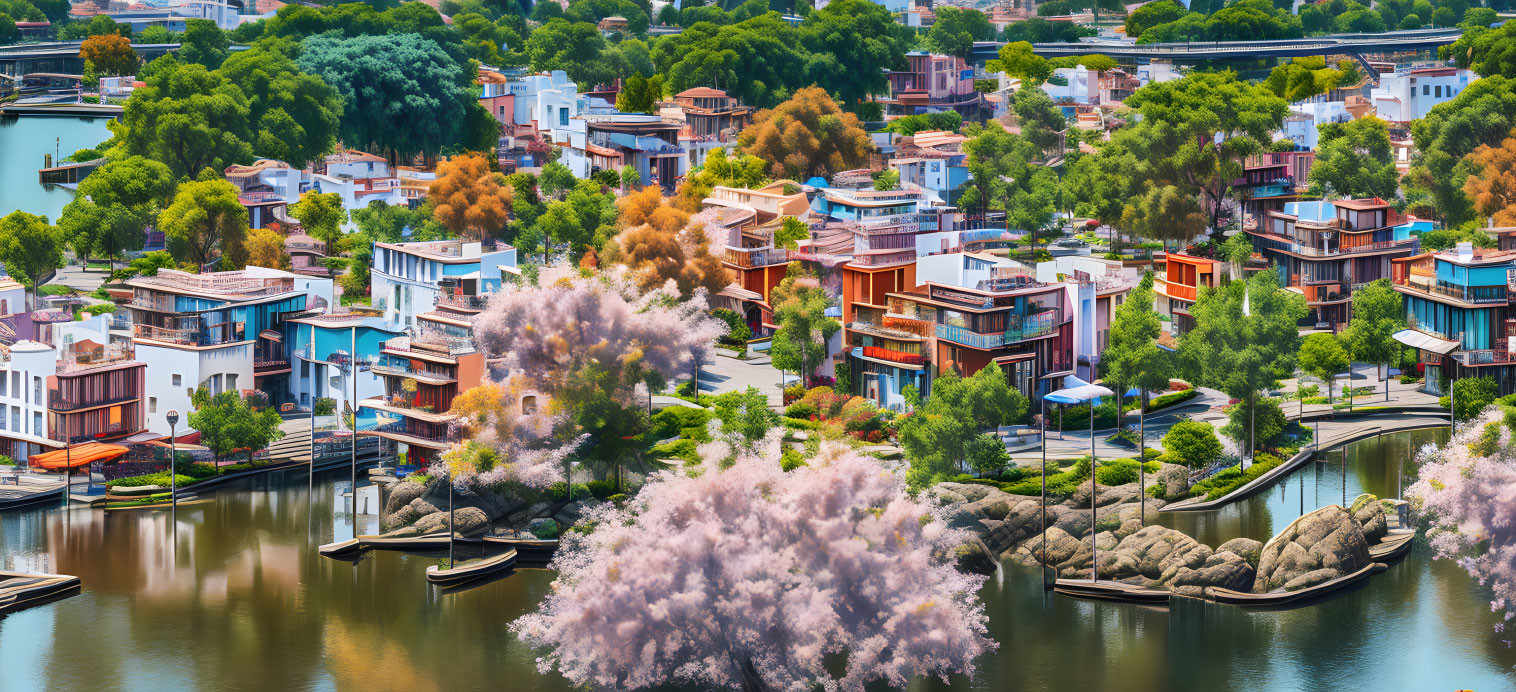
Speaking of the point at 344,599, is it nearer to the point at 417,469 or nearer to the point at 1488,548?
the point at 417,469

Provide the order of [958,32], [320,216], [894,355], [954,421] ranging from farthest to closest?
[958,32] < [320,216] < [894,355] < [954,421]

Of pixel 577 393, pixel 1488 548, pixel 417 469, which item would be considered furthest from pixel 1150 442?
pixel 417 469

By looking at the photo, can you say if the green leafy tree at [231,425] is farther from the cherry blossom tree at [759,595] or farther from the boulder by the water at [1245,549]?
the boulder by the water at [1245,549]

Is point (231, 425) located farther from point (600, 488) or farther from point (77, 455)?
point (600, 488)

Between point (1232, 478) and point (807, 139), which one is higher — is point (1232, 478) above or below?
below

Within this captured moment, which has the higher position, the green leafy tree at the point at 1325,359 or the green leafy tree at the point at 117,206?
the green leafy tree at the point at 117,206

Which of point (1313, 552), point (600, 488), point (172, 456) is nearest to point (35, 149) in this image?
point (172, 456)

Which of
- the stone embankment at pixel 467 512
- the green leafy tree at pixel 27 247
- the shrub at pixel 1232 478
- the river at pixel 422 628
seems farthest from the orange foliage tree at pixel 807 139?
the river at pixel 422 628
